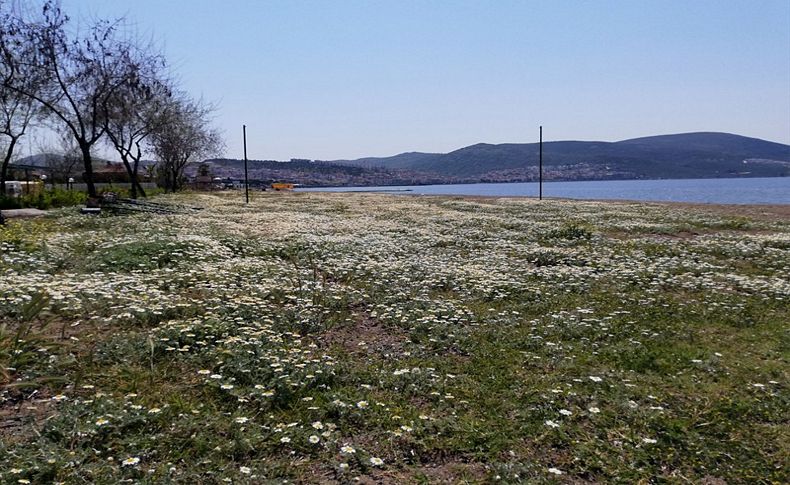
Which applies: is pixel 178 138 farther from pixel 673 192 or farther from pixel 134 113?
pixel 673 192

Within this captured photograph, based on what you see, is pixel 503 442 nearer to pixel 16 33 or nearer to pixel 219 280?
pixel 219 280

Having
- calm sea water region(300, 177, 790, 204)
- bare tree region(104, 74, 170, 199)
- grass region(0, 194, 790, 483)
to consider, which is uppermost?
bare tree region(104, 74, 170, 199)

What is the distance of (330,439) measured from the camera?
15.1 feet

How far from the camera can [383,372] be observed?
621cm

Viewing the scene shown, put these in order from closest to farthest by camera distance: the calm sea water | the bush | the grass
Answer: the grass → the bush → the calm sea water

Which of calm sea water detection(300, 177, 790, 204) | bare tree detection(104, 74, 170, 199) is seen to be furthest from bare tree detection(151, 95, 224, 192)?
calm sea water detection(300, 177, 790, 204)

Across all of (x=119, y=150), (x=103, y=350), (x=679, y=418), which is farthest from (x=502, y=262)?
(x=119, y=150)

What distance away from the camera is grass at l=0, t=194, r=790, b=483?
434cm

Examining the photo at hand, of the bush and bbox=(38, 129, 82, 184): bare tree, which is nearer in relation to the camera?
the bush

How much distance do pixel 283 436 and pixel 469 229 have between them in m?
20.0

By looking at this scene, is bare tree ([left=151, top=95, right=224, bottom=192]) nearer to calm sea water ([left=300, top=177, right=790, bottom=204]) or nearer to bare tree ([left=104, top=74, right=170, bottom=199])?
bare tree ([left=104, top=74, right=170, bottom=199])

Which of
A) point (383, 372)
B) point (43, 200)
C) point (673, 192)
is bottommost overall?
point (383, 372)

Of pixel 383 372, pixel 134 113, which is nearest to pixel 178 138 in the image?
pixel 134 113

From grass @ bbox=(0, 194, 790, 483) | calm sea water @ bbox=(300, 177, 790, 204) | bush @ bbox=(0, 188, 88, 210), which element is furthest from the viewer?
calm sea water @ bbox=(300, 177, 790, 204)
